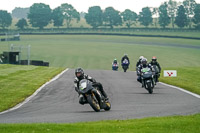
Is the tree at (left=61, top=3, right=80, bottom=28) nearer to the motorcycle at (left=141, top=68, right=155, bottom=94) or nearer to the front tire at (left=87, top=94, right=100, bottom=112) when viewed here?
the motorcycle at (left=141, top=68, right=155, bottom=94)

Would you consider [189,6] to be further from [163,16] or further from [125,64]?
[125,64]

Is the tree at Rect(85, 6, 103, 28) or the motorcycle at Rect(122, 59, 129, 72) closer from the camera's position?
the motorcycle at Rect(122, 59, 129, 72)

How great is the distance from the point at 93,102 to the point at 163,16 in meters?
142

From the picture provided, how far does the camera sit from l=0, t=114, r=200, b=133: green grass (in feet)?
32.4

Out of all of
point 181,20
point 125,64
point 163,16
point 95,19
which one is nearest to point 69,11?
point 95,19

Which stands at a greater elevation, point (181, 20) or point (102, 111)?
point (181, 20)

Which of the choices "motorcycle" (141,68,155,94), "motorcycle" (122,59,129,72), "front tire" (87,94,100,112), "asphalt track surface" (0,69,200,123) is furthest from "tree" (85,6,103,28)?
"front tire" (87,94,100,112)

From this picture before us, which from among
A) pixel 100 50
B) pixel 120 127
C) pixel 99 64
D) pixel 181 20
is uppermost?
pixel 181 20

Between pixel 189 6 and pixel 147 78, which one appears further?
pixel 189 6

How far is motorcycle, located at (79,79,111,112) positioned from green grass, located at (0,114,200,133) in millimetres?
2683

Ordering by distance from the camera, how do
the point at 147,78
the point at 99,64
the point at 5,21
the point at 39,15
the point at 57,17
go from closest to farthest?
the point at 147,78, the point at 99,64, the point at 39,15, the point at 5,21, the point at 57,17

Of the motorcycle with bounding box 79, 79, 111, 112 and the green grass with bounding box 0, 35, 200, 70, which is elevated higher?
the motorcycle with bounding box 79, 79, 111, 112

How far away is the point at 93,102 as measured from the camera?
13836 mm

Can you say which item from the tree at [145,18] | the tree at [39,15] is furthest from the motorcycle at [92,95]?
the tree at [145,18]
